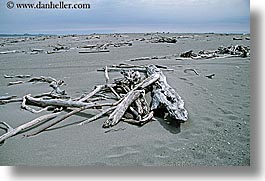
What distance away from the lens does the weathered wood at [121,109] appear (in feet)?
7.09

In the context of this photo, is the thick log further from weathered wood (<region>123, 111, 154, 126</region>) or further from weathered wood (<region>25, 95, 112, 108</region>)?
weathered wood (<region>25, 95, 112, 108</region>)

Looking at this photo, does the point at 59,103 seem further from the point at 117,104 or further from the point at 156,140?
the point at 156,140

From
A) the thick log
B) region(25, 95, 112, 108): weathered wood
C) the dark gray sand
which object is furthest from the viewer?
region(25, 95, 112, 108): weathered wood

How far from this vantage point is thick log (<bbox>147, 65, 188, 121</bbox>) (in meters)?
2.07

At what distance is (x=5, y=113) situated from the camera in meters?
2.41

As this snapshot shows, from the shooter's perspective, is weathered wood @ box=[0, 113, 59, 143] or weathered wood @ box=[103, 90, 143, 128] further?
weathered wood @ box=[103, 90, 143, 128]

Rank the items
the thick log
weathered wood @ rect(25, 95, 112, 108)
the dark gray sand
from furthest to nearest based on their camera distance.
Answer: weathered wood @ rect(25, 95, 112, 108) → the thick log → the dark gray sand

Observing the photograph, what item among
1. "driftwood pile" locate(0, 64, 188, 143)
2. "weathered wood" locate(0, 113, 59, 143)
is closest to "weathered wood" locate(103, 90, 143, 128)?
"driftwood pile" locate(0, 64, 188, 143)

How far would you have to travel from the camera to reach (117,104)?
232cm

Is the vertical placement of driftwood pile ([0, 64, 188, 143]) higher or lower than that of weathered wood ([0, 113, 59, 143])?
higher

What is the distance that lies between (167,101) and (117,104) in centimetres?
41

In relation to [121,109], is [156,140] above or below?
below

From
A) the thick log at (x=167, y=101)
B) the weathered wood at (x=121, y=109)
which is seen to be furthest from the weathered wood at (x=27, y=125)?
the thick log at (x=167, y=101)

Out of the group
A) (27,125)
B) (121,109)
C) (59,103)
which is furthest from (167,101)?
(27,125)
